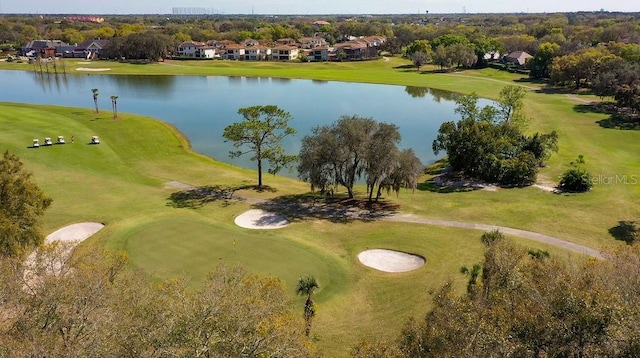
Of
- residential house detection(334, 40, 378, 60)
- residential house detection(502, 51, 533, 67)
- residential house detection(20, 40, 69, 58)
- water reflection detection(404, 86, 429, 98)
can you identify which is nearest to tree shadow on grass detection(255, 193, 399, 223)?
water reflection detection(404, 86, 429, 98)

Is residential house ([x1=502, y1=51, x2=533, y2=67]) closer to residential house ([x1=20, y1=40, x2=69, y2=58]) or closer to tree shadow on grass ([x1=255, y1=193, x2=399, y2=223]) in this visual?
tree shadow on grass ([x1=255, y1=193, x2=399, y2=223])

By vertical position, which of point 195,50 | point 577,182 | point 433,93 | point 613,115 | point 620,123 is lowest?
point 577,182

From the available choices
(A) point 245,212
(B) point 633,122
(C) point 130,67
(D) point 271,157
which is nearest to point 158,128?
(D) point 271,157

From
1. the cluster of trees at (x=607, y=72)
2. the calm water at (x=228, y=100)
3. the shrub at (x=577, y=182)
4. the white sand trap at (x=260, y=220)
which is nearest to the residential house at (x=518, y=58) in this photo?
the cluster of trees at (x=607, y=72)

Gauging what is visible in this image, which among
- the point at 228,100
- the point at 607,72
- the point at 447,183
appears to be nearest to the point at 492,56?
the point at 607,72

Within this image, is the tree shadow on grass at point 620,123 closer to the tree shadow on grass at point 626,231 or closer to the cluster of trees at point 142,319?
the tree shadow on grass at point 626,231

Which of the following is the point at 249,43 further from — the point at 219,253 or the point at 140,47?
the point at 219,253

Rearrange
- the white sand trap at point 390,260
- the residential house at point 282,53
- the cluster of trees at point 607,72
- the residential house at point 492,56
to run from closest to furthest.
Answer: the white sand trap at point 390,260 < the cluster of trees at point 607,72 < the residential house at point 492,56 < the residential house at point 282,53
